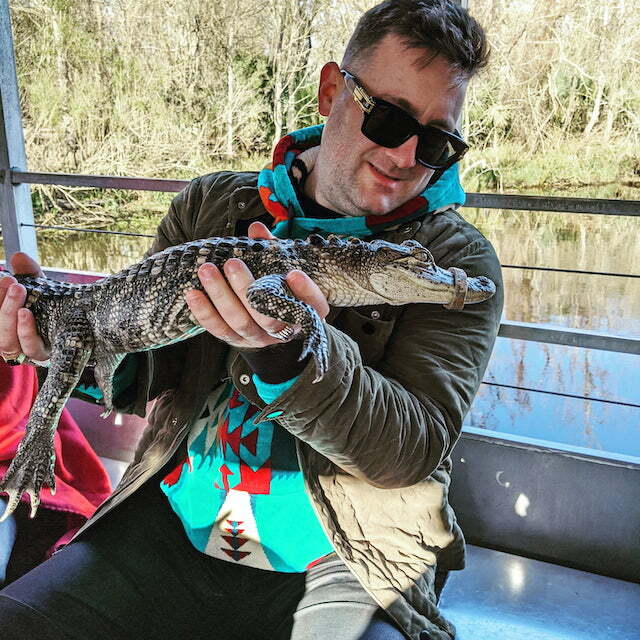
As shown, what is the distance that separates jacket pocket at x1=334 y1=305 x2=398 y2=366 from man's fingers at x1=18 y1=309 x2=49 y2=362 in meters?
0.65

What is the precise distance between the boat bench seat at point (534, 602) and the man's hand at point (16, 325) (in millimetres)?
1243

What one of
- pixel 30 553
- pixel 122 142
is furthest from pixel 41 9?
pixel 30 553

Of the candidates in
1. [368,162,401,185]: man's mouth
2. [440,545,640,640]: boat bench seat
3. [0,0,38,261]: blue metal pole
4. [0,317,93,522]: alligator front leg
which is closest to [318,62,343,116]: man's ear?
[368,162,401,185]: man's mouth

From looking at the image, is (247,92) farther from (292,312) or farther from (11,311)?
(292,312)

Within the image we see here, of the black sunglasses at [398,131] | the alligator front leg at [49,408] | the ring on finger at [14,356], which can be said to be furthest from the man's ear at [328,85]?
the ring on finger at [14,356]

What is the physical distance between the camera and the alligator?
110 centimetres

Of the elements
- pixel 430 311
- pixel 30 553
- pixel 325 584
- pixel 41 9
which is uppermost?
pixel 41 9

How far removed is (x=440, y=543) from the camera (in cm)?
124

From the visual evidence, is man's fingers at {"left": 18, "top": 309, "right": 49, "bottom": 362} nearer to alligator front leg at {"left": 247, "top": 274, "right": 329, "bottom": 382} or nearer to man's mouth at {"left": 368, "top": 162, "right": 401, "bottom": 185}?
alligator front leg at {"left": 247, "top": 274, "right": 329, "bottom": 382}

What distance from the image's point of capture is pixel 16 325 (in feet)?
3.85

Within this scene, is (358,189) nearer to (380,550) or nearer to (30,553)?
(380,550)

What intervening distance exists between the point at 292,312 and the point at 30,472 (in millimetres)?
708

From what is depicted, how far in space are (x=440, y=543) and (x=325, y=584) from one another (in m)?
0.26

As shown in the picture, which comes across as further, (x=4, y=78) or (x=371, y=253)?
(x=4, y=78)
